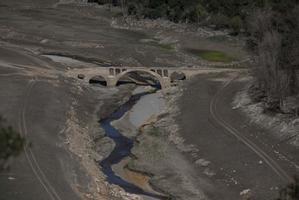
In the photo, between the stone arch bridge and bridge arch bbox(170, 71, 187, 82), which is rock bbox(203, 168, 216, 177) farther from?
bridge arch bbox(170, 71, 187, 82)

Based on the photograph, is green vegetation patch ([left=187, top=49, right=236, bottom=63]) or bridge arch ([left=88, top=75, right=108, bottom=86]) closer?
bridge arch ([left=88, top=75, right=108, bottom=86])

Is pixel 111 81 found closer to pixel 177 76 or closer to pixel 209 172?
pixel 177 76

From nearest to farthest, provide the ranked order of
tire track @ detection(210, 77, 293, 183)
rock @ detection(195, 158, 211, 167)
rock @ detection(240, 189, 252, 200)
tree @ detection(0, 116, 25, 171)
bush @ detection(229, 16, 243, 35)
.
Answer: tree @ detection(0, 116, 25, 171) → rock @ detection(240, 189, 252, 200) → tire track @ detection(210, 77, 293, 183) → rock @ detection(195, 158, 211, 167) → bush @ detection(229, 16, 243, 35)

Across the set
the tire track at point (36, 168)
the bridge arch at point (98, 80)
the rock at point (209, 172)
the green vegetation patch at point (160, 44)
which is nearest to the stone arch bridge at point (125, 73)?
the bridge arch at point (98, 80)

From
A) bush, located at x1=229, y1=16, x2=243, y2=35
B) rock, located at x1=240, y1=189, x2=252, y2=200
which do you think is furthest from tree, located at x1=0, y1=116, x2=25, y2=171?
bush, located at x1=229, y1=16, x2=243, y2=35

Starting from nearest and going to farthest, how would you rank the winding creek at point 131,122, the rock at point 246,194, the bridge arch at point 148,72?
the rock at point 246,194 → the winding creek at point 131,122 → the bridge arch at point 148,72

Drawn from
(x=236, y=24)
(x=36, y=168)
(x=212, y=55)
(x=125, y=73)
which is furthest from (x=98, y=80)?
(x=36, y=168)

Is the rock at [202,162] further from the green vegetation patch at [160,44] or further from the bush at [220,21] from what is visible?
the bush at [220,21]

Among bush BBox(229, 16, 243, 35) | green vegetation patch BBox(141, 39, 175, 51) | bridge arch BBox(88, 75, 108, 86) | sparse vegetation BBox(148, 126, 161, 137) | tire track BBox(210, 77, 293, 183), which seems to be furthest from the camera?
bush BBox(229, 16, 243, 35)
